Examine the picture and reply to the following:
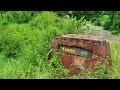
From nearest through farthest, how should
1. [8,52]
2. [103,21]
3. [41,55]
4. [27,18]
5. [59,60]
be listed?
[59,60]
[41,55]
[8,52]
[27,18]
[103,21]

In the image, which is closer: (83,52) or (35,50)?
(83,52)

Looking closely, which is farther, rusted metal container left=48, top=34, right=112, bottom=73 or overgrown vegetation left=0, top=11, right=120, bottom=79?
rusted metal container left=48, top=34, right=112, bottom=73

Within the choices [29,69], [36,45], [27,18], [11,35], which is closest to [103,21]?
[27,18]

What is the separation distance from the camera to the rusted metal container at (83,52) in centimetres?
665

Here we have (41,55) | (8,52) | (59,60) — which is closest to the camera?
(59,60)

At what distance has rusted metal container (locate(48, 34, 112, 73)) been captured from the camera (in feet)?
21.8

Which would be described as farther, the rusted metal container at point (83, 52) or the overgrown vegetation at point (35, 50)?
the rusted metal container at point (83, 52)

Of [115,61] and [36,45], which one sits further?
[36,45]

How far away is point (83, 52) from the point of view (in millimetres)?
6910

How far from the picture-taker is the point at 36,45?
334 inches
